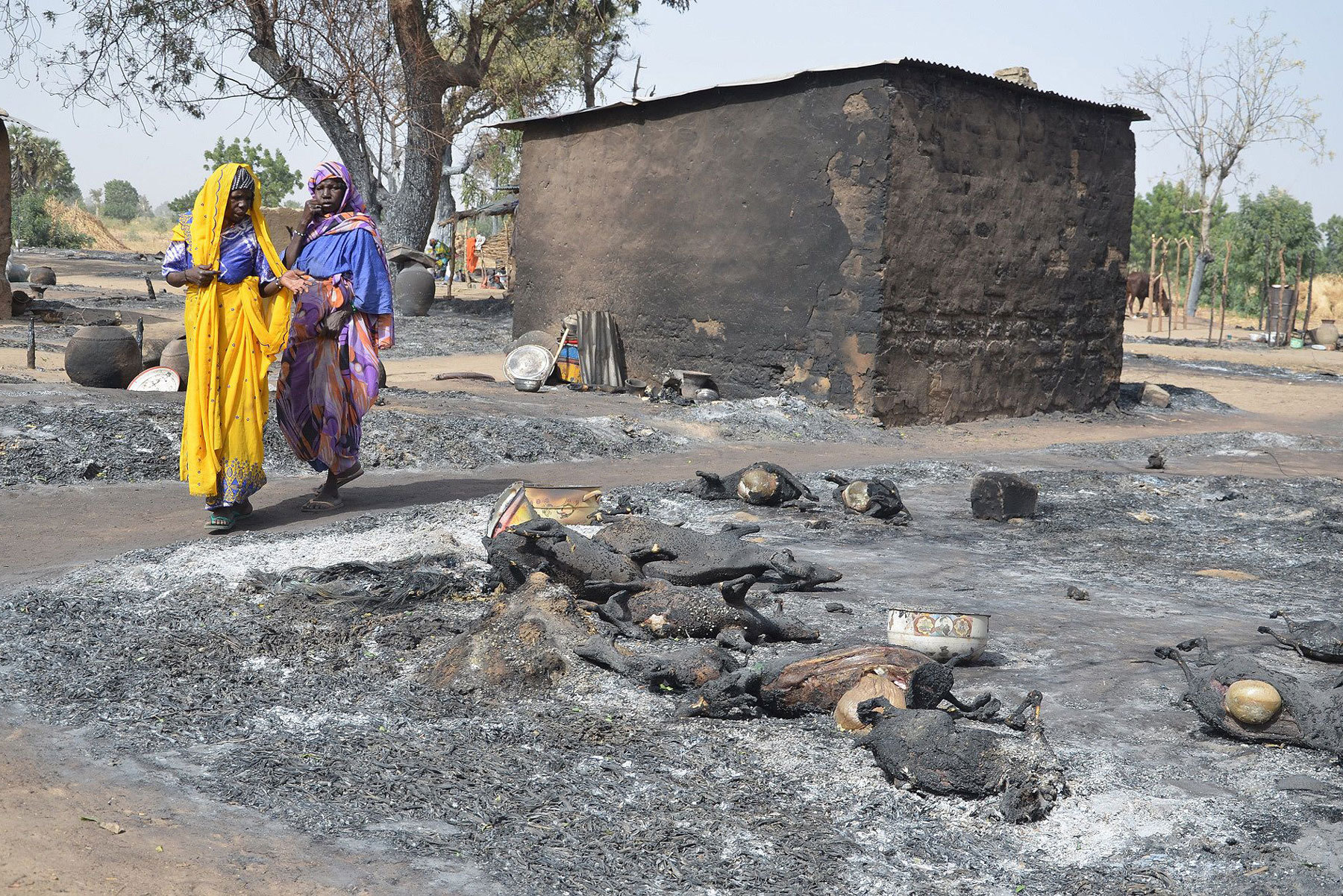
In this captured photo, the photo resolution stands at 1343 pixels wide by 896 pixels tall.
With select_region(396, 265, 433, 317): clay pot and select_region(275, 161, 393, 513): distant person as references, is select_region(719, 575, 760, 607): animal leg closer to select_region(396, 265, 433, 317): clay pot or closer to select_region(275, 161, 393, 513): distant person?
select_region(275, 161, 393, 513): distant person

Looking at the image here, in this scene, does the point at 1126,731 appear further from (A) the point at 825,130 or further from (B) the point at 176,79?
(B) the point at 176,79

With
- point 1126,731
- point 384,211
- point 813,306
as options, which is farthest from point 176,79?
point 1126,731

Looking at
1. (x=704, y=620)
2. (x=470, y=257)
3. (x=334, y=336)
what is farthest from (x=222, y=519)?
(x=470, y=257)

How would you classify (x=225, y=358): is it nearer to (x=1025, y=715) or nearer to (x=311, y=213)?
(x=311, y=213)

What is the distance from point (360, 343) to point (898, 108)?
5.80m

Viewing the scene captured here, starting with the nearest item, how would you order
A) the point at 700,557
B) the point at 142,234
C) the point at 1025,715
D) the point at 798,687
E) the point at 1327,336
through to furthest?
the point at 1025,715, the point at 798,687, the point at 700,557, the point at 1327,336, the point at 142,234

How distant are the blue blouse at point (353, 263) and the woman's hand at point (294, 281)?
0.21 metres

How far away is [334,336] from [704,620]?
2.80 metres

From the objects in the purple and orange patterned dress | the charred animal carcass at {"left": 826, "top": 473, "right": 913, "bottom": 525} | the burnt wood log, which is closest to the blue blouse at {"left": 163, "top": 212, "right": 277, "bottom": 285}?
the purple and orange patterned dress

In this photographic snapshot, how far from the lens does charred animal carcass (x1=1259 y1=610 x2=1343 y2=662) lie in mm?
4008

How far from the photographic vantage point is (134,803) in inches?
108

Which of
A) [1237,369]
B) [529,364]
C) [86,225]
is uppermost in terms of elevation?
[86,225]

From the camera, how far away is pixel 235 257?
5535 millimetres

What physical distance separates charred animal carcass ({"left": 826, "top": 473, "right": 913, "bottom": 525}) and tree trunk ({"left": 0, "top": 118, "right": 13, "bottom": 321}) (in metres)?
10.9
